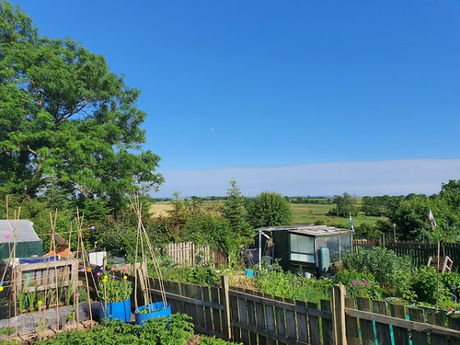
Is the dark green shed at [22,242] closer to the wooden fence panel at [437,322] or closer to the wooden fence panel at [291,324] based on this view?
the wooden fence panel at [291,324]

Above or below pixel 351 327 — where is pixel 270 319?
below

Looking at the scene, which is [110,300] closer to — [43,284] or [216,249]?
[43,284]

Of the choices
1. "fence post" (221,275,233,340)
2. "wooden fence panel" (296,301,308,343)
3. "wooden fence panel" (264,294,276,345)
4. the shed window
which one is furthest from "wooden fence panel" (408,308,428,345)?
the shed window

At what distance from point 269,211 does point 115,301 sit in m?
15.5

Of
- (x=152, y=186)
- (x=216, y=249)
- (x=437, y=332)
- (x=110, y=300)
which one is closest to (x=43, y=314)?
(x=110, y=300)

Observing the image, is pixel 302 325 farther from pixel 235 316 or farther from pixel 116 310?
pixel 116 310

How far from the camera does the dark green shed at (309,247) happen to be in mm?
10992

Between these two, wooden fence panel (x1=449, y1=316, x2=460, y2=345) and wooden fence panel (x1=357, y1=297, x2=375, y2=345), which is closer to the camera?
wooden fence panel (x1=449, y1=316, x2=460, y2=345)

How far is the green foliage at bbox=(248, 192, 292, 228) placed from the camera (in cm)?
2036

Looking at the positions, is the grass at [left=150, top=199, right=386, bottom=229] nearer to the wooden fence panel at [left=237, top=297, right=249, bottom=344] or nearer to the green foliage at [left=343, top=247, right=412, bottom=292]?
the green foliage at [left=343, top=247, right=412, bottom=292]

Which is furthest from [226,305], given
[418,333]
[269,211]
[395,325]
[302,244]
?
[269,211]

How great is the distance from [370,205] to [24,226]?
36588 millimetres

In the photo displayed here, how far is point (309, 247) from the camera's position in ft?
37.1

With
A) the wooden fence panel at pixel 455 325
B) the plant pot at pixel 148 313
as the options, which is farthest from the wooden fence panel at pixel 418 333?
the plant pot at pixel 148 313
